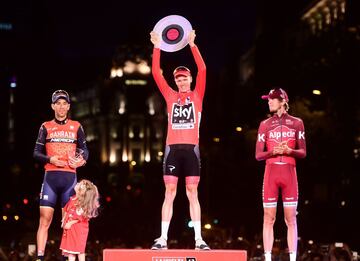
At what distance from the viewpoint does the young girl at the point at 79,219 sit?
1469 cm

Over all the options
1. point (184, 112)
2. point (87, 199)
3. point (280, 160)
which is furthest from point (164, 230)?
point (280, 160)

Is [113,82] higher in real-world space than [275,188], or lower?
higher

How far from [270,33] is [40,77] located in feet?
69.9

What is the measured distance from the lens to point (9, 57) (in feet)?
240

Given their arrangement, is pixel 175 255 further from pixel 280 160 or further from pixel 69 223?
pixel 280 160

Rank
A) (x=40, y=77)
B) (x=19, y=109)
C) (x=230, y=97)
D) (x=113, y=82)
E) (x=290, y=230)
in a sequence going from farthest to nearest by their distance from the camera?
(x=113, y=82) → (x=40, y=77) → (x=19, y=109) → (x=230, y=97) → (x=290, y=230)

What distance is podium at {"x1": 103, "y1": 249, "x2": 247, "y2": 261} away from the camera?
13211 millimetres

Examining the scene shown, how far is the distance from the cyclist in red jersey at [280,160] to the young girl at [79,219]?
3.30 meters

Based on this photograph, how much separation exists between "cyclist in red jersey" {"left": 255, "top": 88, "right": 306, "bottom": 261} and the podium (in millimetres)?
1817

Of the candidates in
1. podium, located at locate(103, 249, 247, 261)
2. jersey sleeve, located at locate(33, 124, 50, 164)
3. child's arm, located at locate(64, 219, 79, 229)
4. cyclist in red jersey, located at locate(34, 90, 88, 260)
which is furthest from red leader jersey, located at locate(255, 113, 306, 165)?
jersey sleeve, located at locate(33, 124, 50, 164)

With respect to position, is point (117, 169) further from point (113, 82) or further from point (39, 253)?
point (39, 253)

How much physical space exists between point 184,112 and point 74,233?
10.1 feet

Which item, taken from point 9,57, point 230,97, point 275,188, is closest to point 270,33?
point 230,97

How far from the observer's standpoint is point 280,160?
49.5ft
